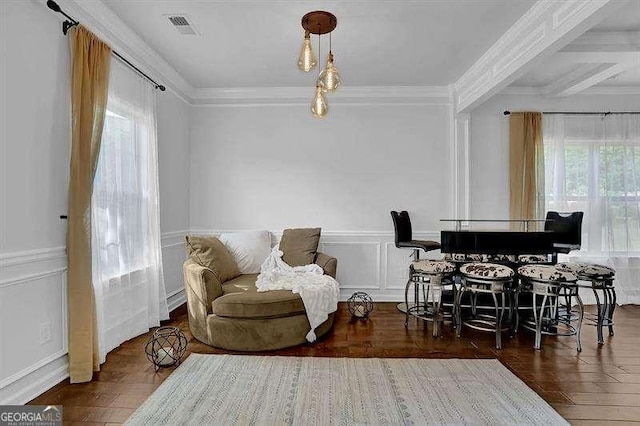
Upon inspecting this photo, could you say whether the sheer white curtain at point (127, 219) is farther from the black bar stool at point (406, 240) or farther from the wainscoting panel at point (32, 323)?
the black bar stool at point (406, 240)

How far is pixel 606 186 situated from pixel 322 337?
4298mm

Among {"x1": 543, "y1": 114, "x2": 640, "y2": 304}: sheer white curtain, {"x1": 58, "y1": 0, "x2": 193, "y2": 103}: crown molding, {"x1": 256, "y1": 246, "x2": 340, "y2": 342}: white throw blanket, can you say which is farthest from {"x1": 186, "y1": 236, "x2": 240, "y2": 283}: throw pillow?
{"x1": 543, "y1": 114, "x2": 640, "y2": 304}: sheer white curtain

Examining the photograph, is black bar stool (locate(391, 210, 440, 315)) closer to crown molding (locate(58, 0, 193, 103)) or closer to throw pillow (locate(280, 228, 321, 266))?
throw pillow (locate(280, 228, 321, 266))

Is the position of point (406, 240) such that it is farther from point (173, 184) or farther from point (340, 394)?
point (173, 184)

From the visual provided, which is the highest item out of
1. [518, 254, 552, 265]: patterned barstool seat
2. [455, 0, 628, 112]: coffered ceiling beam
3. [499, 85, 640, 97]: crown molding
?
[499, 85, 640, 97]: crown molding

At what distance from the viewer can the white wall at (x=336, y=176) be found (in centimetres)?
485

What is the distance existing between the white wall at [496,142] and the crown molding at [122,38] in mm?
3953

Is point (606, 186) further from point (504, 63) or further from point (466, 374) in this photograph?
point (466, 374)

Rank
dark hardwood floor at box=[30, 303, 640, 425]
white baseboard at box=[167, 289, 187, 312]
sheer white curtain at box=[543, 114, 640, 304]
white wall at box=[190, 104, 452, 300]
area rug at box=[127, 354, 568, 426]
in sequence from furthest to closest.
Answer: white wall at box=[190, 104, 452, 300]
sheer white curtain at box=[543, 114, 640, 304]
white baseboard at box=[167, 289, 187, 312]
dark hardwood floor at box=[30, 303, 640, 425]
area rug at box=[127, 354, 568, 426]

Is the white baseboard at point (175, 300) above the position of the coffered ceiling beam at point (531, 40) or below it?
below

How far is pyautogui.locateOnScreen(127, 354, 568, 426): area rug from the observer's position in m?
2.07

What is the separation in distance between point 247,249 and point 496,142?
11.9 feet

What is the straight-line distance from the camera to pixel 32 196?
230 cm

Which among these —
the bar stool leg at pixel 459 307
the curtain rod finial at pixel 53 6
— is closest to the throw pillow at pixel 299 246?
the bar stool leg at pixel 459 307
